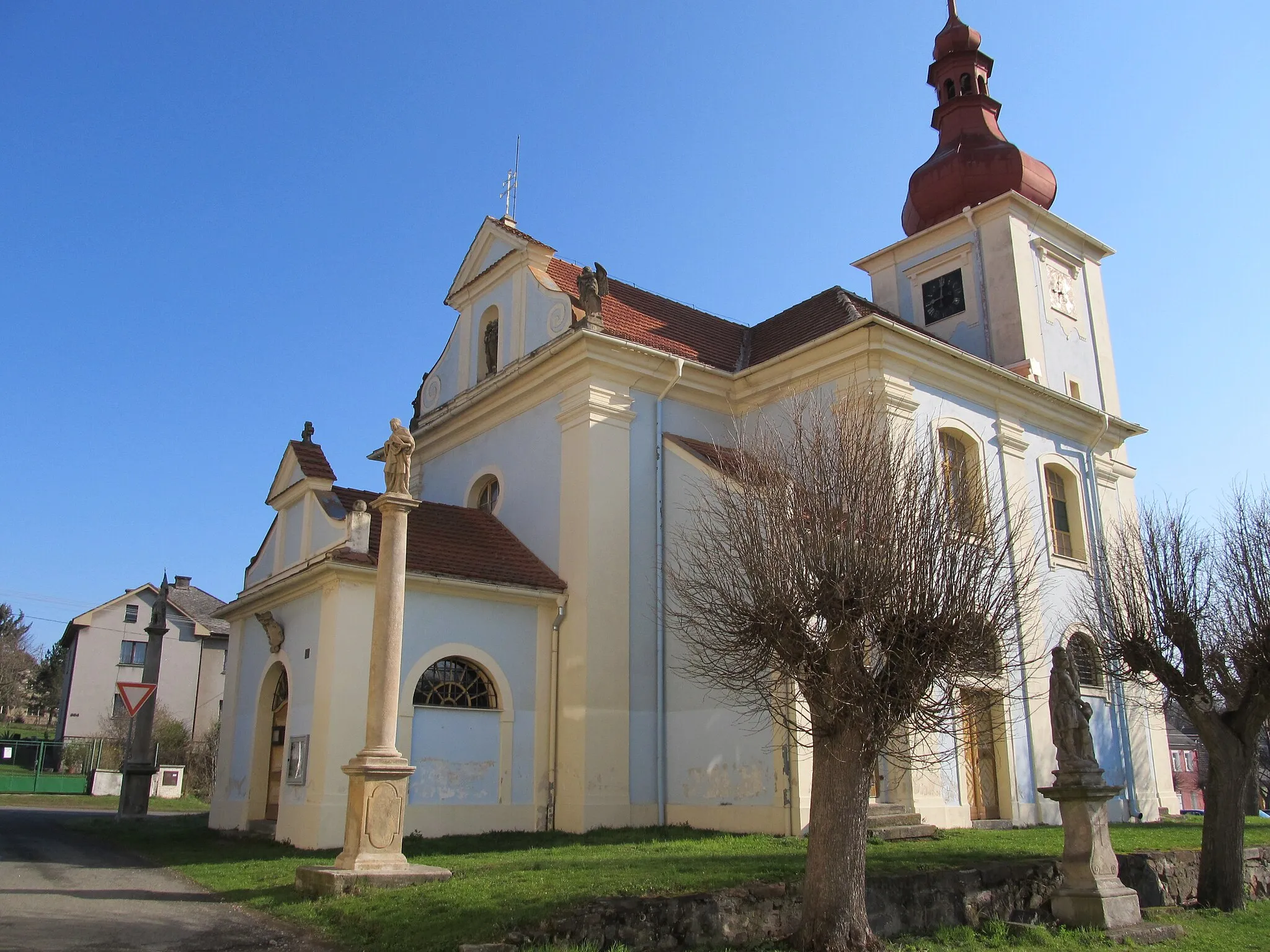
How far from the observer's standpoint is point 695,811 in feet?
51.7

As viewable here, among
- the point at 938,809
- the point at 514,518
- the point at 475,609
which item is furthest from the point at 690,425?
the point at 938,809

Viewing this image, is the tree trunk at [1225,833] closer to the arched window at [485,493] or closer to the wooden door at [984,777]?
the wooden door at [984,777]

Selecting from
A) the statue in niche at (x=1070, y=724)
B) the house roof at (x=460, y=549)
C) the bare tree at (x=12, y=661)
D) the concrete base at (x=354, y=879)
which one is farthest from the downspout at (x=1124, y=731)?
the bare tree at (x=12, y=661)

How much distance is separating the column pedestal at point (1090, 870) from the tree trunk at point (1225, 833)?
2111 millimetres

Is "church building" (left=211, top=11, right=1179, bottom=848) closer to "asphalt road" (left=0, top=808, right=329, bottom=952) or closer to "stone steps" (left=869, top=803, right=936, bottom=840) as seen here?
"stone steps" (left=869, top=803, right=936, bottom=840)

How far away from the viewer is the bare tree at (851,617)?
8.84 meters

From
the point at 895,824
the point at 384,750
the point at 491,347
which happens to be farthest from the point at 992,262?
the point at 384,750

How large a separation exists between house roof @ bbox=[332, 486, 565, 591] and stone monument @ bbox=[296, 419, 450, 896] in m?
3.66

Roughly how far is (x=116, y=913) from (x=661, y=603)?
9631 millimetres

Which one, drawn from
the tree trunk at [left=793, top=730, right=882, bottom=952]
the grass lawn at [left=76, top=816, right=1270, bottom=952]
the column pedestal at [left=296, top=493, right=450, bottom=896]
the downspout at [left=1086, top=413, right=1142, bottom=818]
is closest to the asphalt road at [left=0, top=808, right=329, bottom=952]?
the grass lawn at [left=76, top=816, right=1270, bottom=952]

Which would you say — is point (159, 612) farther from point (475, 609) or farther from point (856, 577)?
point (856, 577)

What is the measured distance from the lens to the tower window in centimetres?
2297

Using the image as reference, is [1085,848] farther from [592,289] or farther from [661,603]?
[592,289]

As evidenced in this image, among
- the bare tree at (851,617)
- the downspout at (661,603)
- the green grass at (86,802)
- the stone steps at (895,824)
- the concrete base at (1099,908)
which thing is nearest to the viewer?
the bare tree at (851,617)
